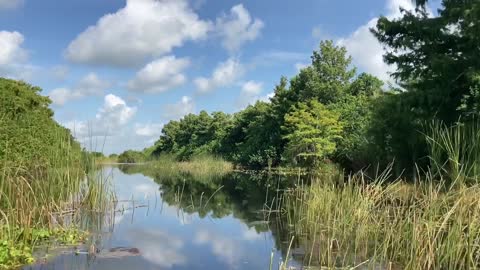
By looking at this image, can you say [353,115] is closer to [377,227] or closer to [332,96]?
[332,96]

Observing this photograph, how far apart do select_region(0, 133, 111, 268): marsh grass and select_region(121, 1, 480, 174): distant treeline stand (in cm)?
887

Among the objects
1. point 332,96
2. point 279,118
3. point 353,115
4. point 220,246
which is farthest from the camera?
point 279,118

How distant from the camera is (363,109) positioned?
3519 centimetres

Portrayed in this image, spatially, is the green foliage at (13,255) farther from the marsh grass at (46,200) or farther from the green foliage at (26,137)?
the green foliage at (26,137)

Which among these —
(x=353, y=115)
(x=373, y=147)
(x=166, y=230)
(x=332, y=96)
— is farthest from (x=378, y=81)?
(x=166, y=230)

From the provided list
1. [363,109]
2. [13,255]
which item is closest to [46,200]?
[13,255]

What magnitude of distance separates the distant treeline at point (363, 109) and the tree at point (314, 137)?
68 millimetres

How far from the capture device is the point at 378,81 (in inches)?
1681

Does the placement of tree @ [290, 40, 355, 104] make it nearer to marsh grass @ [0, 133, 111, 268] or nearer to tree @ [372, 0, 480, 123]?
tree @ [372, 0, 480, 123]

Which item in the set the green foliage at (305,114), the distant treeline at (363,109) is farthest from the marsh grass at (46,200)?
the green foliage at (305,114)

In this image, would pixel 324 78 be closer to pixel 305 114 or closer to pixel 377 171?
pixel 305 114

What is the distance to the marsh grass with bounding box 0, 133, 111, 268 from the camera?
6785 millimetres

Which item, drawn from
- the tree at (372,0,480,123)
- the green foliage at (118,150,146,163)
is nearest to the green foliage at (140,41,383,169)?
the tree at (372,0,480,123)

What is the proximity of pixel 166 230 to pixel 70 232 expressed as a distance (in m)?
3.01
